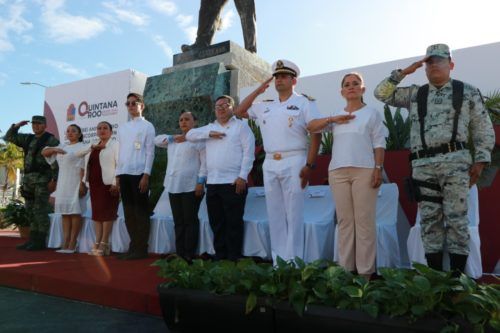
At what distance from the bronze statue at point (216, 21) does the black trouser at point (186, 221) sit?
347 cm

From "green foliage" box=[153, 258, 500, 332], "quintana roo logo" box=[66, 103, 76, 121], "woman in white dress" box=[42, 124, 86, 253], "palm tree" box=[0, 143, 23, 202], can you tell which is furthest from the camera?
"palm tree" box=[0, 143, 23, 202]

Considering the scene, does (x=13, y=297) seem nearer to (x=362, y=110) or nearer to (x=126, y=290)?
(x=126, y=290)

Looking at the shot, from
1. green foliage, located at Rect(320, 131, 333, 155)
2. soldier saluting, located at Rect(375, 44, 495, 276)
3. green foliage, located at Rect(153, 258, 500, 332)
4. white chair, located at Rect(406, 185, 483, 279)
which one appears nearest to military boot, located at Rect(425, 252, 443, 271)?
soldier saluting, located at Rect(375, 44, 495, 276)

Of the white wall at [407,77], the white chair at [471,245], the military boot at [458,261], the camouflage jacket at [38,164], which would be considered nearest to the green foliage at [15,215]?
the camouflage jacket at [38,164]

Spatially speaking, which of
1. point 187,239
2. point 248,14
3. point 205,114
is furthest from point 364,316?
point 248,14

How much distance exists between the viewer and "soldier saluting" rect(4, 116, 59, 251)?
15.9 ft

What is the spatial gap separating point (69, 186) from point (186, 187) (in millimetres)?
1730

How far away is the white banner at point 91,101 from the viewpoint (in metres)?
9.60

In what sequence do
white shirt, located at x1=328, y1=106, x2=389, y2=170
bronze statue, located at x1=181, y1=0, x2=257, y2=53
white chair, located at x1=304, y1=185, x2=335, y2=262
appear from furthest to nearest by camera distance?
1. bronze statue, located at x1=181, y1=0, x2=257, y2=53
2. white chair, located at x1=304, y1=185, x2=335, y2=262
3. white shirt, located at x1=328, y1=106, x2=389, y2=170

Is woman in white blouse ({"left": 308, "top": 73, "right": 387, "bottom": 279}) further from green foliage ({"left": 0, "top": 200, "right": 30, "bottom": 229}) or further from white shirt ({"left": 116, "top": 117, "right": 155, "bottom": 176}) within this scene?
green foliage ({"left": 0, "top": 200, "right": 30, "bottom": 229})

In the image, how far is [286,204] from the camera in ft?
9.94

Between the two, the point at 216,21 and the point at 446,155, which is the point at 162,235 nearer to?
the point at 446,155

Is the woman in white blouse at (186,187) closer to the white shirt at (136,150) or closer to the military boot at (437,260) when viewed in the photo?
the white shirt at (136,150)

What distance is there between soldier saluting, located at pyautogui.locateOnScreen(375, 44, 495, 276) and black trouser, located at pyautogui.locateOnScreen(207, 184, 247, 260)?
1360mm
